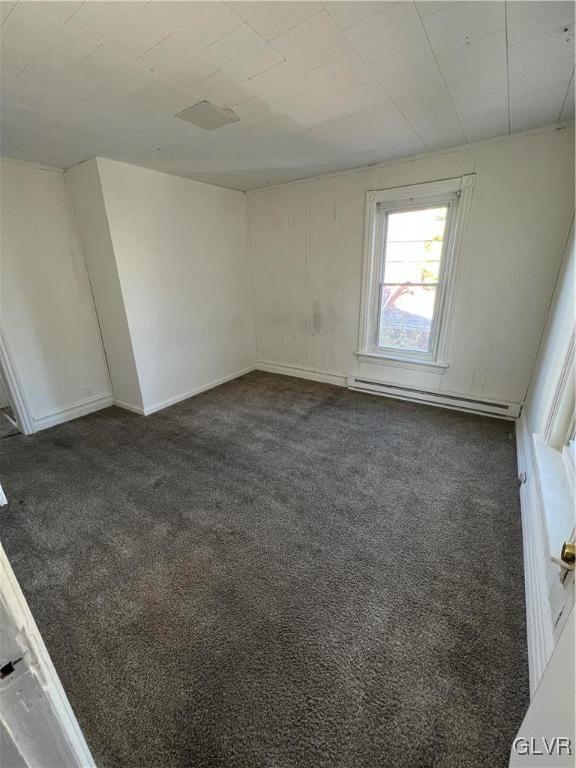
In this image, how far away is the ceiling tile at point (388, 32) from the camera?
128 cm

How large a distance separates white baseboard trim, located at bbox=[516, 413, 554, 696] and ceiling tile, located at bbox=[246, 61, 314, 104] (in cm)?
253

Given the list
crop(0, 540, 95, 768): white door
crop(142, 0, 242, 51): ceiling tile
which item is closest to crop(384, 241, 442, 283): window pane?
crop(142, 0, 242, 51): ceiling tile

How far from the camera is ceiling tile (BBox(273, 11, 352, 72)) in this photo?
132cm

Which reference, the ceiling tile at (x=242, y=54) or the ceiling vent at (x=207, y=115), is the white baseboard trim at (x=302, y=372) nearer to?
the ceiling vent at (x=207, y=115)

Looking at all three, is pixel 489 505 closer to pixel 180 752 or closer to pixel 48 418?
pixel 180 752

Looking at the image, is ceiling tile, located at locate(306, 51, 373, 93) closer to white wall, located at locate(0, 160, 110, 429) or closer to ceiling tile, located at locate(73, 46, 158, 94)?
ceiling tile, located at locate(73, 46, 158, 94)

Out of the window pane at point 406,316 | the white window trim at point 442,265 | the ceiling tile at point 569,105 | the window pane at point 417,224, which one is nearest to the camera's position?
the ceiling tile at point 569,105

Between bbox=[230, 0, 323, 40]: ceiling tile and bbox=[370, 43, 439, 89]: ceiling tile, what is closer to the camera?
bbox=[230, 0, 323, 40]: ceiling tile

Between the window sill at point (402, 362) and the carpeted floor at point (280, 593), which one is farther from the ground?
the window sill at point (402, 362)

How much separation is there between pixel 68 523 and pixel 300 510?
144 centimetres

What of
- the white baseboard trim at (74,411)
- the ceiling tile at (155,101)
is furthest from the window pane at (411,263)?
the white baseboard trim at (74,411)

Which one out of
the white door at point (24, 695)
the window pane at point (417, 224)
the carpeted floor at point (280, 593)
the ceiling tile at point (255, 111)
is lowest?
the carpeted floor at point (280, 593)

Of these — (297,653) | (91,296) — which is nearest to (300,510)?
(297,653)

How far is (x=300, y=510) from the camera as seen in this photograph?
79.0 inches
